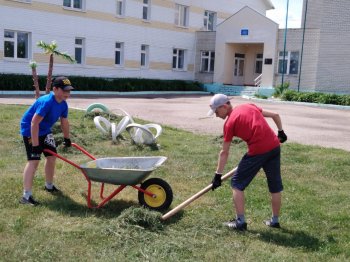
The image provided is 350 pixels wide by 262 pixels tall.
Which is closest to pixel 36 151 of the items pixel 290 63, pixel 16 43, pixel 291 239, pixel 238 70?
pixel 291 239

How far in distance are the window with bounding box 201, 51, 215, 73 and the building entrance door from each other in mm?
1716

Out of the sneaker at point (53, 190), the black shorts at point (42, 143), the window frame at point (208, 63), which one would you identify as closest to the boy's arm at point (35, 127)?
the black shorts at point (42, 143)

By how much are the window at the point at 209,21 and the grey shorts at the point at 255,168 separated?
30.9 metres

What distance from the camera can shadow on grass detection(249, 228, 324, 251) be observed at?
4445 millimetres

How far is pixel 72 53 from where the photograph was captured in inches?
1011

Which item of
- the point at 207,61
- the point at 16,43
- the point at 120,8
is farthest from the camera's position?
the point at 207,61

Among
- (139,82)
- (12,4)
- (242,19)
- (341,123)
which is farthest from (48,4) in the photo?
(341,123)

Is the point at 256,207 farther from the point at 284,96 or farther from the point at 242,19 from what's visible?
the point at 242,19

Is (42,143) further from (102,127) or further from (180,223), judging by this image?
(102,127)

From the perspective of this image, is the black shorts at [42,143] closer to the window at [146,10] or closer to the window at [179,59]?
the window at [146,10]

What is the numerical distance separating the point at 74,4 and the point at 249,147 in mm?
23219

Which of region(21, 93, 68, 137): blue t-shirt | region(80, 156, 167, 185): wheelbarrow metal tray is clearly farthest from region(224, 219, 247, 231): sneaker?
region(21, 93, 68, 137): blue t-shirt

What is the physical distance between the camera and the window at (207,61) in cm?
3366

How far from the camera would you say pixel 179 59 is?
1308 inches
